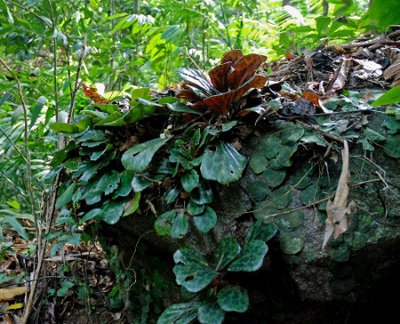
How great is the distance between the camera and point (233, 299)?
101cm

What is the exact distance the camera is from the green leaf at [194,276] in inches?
40.6

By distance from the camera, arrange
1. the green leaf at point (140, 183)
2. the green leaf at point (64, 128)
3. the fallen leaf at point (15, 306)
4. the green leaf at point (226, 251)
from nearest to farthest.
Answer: the green leaf at point (226, 251) < the green leaf at point (140, 183) < the green leaf at point (64, 128) < the fallen leaf at point (15, 306)

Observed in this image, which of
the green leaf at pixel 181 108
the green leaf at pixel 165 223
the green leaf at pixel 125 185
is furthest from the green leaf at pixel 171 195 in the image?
the green leaf at pixel 181 108

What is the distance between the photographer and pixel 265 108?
1.29 meters

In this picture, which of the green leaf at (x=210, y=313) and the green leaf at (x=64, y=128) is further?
the green leaf at (x=64, y=128)

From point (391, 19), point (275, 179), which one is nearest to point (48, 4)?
point (275, 179)

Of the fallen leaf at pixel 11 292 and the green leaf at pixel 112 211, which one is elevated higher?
the green leaf at pixel 112 211

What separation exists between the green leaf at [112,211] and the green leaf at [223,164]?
39 centimetres

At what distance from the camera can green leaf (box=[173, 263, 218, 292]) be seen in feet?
3.38

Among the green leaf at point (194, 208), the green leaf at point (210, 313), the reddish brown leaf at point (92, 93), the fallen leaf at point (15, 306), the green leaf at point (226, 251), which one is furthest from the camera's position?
the fallen leaf at point (15, 306)

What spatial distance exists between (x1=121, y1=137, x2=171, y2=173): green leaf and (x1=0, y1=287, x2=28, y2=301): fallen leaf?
123cm

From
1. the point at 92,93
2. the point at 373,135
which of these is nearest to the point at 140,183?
the point at 92,93

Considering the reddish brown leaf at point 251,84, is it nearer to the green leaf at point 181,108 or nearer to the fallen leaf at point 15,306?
the green leaf at point 181,108

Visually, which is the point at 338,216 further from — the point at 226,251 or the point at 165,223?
the point at 165,223
